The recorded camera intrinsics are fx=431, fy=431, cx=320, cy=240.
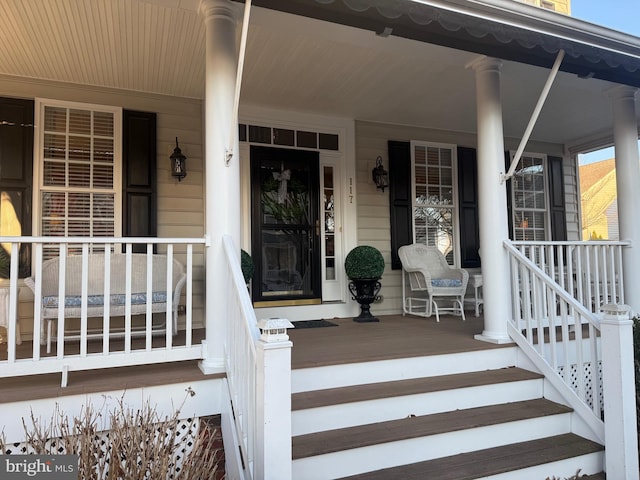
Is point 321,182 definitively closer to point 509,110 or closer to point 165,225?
point 165,225

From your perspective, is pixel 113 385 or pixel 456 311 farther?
pixel 456 311

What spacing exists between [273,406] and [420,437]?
1.02 m

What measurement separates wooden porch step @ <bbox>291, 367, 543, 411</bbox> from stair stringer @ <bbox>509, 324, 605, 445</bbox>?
77 millimetres

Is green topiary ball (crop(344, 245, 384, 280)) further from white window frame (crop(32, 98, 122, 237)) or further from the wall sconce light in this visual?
white window frame (crop(32, 98, 122, 237))

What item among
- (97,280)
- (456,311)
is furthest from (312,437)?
(456,311)

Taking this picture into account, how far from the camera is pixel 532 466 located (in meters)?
2.36

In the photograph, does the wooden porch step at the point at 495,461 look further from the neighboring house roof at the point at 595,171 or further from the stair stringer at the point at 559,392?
the neighboring house roof at the point at 595,171

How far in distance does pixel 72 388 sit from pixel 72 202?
2.48 meters

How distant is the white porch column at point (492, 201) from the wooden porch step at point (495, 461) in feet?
3.25

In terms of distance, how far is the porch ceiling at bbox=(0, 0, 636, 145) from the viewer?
3.11m

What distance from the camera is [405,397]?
104 inches

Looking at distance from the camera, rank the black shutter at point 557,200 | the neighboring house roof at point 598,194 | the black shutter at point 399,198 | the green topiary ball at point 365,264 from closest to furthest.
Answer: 1. the green topiary ball at point 365,264
2. the black shutter at point 399,198
3. the black shutter at point 557,200
4. the neighboring house roof at point 598,194

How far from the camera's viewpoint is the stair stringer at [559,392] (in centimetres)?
267

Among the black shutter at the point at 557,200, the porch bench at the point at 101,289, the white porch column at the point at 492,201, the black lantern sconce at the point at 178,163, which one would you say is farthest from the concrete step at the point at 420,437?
the black shutter at the point at 557,200
